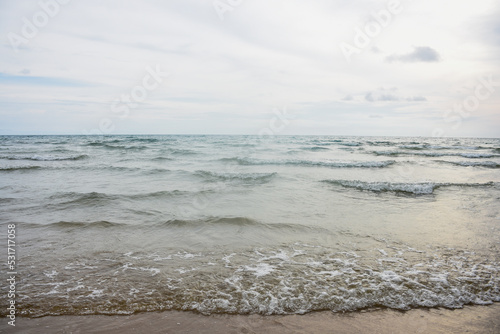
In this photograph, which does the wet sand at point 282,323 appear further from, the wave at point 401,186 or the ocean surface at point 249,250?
the wave at point 401,186

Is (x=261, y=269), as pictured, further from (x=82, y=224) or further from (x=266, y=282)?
(x=82, y=224)

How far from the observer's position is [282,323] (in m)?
3.28

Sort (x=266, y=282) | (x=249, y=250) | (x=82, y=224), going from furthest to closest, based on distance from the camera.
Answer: (x=82, y=224) → (x=249, y=250) → (x=266, y=282)

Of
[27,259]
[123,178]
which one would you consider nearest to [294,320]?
[27,259]

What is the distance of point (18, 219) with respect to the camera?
698 cm

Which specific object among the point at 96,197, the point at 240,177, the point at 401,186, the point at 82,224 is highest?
the point at 401,186

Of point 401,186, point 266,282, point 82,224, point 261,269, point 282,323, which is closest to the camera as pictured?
point 282,323

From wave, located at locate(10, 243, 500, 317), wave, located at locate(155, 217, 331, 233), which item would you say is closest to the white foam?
wave, located at locate(10, 243, 500, 317)

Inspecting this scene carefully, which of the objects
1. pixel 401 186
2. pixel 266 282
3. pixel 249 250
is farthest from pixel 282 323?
pixel 401 186

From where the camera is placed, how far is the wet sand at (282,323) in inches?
124

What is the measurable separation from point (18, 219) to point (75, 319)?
5.29 metres

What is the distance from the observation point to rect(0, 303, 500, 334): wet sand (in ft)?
10.3

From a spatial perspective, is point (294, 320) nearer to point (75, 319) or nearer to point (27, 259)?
point (75, 319)

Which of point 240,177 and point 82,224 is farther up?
point 240,177
